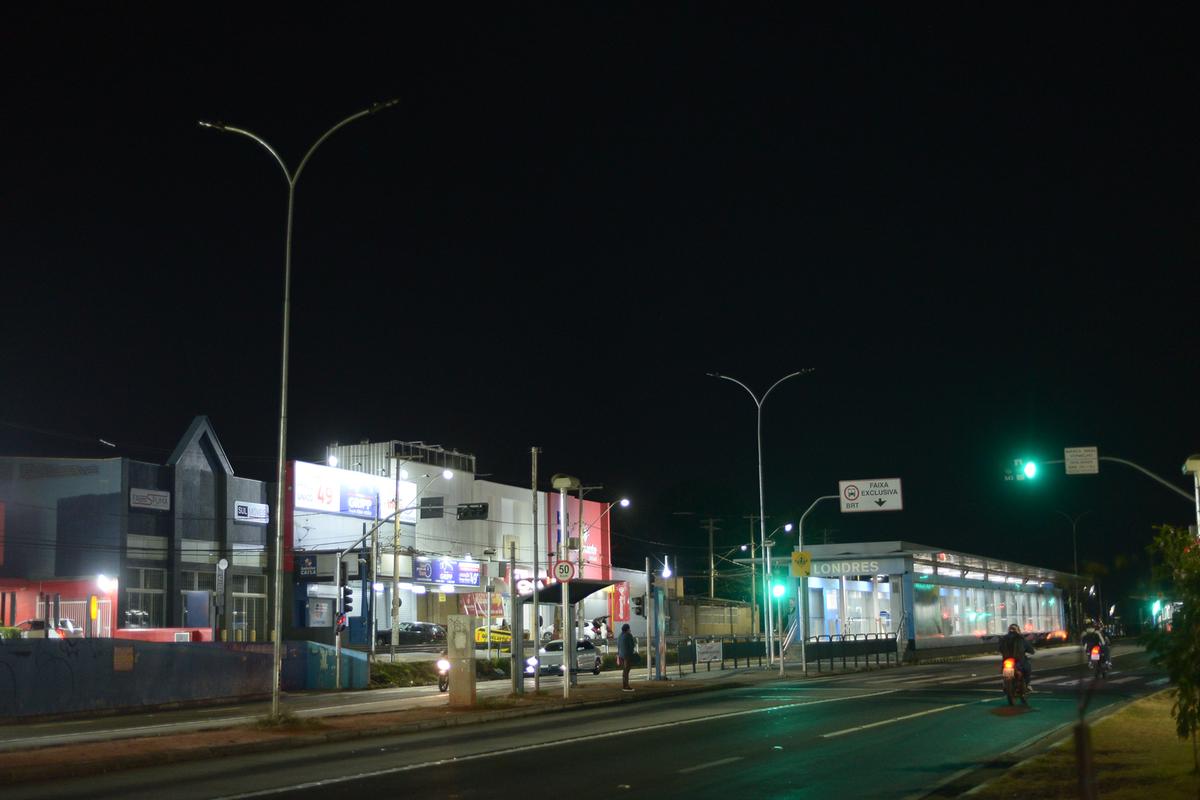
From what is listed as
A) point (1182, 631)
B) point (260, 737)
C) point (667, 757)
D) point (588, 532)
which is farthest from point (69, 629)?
point (588, 532)

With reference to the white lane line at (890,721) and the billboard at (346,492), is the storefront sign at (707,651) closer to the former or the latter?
the billboard at (346,492)

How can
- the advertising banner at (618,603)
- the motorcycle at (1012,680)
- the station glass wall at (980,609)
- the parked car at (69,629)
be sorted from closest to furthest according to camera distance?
the motorcycle at (1012,680)
the parked car at (69,629)
the station glass wall at (980,609)
the advertising banner at (618,603)

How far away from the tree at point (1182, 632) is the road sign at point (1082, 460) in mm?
21138

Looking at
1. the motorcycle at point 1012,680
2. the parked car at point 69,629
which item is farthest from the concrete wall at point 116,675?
the motorcycle at point 1012,680

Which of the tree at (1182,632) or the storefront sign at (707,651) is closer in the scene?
the tree at (1182,632)

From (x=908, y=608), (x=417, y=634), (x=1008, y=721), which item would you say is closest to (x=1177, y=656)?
(x=1008, y=721)

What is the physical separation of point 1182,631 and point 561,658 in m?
35.4

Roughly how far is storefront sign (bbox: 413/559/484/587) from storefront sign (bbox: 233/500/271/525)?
1044 cm

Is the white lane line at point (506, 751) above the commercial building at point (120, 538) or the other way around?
the other way around

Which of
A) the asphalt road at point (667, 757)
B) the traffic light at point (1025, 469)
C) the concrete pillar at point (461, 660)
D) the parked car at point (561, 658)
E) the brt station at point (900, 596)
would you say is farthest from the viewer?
the brt station at point (900, 596)

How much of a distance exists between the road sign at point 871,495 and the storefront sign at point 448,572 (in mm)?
26853

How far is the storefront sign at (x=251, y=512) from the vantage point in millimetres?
59781

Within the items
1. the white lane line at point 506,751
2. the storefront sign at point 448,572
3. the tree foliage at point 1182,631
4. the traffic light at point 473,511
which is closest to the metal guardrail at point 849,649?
the traffic light at point 473,511

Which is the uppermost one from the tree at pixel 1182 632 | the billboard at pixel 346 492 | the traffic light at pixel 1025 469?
the billboard at pixel 346 492
